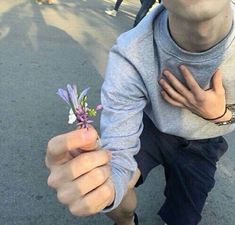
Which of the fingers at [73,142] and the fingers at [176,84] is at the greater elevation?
the fingers at [73,142]

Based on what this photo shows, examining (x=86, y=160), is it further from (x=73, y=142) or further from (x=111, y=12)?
(x=111, y=12)

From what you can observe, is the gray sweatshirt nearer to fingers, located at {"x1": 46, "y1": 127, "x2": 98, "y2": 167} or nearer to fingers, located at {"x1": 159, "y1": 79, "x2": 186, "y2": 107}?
fingers, located at {"x1": 159, "y1": 79, "x2": 186, "y2": 107}

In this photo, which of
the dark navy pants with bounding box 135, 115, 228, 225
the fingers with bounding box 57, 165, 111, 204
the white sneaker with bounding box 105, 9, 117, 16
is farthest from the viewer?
the white sneaker with bounding box 105, 9, 117, 16

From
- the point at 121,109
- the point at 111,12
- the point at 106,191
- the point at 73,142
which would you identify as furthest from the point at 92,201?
the point at 111,12

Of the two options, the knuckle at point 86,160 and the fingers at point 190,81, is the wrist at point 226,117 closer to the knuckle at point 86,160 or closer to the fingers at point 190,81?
the fingers at point 190,81

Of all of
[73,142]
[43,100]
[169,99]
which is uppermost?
[73,142]

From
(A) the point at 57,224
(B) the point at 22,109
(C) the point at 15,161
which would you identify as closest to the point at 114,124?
(A) the point at 57,224

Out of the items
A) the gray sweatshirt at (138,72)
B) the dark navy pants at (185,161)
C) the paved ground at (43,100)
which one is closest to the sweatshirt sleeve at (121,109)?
the gray sweatshirt at (138,72)

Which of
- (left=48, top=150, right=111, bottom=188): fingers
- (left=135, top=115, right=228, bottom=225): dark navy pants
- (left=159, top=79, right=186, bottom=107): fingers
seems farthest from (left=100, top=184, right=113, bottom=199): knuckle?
(left=135, top=115, right=228, bottom=225): dark navy pants
